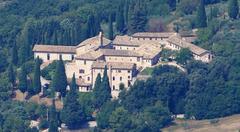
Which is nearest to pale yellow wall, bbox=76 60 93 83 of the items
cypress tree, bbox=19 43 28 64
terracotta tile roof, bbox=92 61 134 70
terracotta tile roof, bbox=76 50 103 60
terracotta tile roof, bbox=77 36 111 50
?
terracotta tile roof, bbox=76 50 103 60

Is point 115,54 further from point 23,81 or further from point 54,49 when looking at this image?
point 23,81

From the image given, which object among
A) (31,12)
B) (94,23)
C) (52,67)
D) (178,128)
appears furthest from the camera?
(31,12)

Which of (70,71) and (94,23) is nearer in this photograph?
(70,71)

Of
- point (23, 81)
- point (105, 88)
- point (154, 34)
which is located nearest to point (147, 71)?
point (105, 88)

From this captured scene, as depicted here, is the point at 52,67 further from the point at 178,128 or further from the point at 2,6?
the point at 2,6

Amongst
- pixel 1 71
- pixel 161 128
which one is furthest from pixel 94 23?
pixel 161 128

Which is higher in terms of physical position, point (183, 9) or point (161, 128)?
point (183, 9)

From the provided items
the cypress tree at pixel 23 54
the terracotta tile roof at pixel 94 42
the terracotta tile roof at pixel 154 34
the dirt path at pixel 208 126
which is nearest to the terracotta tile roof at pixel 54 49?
the terracotta tile roof at pixel 94 42
